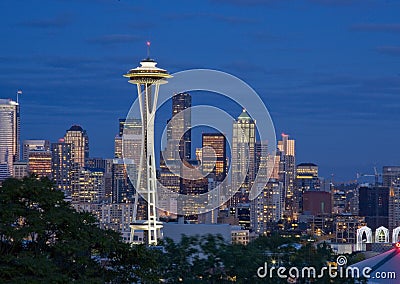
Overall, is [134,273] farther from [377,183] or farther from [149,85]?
[377,183]

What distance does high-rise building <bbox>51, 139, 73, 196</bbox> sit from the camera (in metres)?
104

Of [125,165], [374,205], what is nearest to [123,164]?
[125,165]

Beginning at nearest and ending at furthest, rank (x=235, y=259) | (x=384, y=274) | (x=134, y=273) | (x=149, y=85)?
(x=134, y=273) < (x=235, y=259) < (x=384, y=274) < (x=149, y=85)

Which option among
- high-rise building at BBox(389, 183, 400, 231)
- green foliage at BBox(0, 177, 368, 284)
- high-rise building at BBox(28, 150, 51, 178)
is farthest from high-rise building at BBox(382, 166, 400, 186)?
green foliage at BBox(0, 177, 368, 284)

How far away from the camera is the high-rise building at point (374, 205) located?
95125 millimetres

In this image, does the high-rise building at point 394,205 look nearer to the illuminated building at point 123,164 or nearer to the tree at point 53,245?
the illuminated building at point 123,164

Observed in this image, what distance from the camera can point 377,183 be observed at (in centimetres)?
10575

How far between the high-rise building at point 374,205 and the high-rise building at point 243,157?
11406 millimetres

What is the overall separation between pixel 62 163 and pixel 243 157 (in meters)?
21.2

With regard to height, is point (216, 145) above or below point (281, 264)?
above

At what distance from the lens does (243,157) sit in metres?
98.6

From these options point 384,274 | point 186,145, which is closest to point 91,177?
point 186,145

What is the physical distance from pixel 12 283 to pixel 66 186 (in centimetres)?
8958

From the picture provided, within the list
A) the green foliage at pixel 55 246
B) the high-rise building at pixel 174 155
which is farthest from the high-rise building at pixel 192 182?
the green foliage at pixel 55 246
